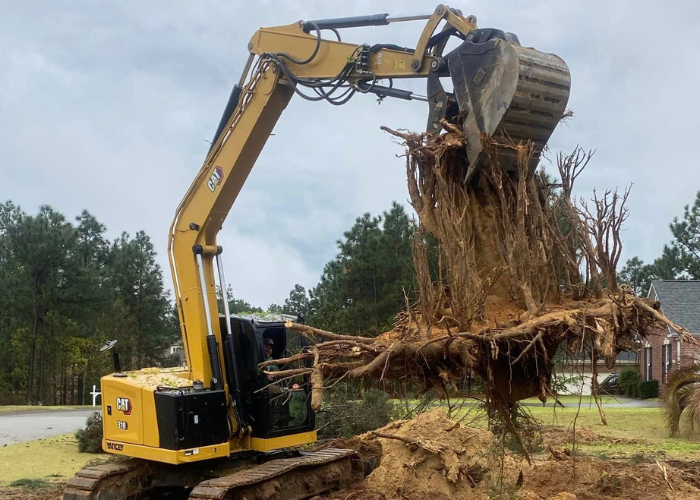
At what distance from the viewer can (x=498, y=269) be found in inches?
241

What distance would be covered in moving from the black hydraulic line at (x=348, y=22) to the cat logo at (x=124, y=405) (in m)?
4.35

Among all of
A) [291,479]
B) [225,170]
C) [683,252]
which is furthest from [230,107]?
[683,252]

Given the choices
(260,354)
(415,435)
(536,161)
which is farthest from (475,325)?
(415,435)

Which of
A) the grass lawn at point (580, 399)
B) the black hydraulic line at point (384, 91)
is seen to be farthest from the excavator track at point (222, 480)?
the black hydraulic line at point (384, 91)

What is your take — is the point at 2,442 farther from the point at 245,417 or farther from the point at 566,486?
the point at 566,486

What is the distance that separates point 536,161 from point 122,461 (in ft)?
17.3

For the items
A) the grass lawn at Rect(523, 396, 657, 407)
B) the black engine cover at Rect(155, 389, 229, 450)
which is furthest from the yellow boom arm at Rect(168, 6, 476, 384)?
the grass lawn at Rect(523, 396, 657, 407)

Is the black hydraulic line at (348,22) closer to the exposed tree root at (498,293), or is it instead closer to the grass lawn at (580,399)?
the exposed tree root at (498,293)

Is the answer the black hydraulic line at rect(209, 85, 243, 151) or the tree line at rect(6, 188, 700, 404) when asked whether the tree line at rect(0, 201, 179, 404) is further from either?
the black hydraulic line at rect(209, 85, 243, 151)

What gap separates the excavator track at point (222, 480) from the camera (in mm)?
7188

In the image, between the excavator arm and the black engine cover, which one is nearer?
the excavator arm

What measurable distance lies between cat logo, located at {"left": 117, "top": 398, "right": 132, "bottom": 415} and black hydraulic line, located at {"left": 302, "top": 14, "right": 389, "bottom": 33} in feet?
14.3

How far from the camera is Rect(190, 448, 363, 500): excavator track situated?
7.07m

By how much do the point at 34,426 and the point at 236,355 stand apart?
14.7 m
